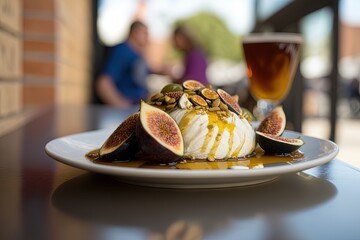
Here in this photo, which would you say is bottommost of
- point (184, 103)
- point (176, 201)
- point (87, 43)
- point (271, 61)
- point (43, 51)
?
point (176, 201)

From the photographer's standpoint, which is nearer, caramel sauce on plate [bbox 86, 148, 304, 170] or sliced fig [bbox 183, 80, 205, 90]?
caramel sauce on plate [bbox 86, 148, 304, 170]

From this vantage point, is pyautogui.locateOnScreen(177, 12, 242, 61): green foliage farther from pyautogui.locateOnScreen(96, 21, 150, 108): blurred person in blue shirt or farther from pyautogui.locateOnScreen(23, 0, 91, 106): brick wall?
pyautogui.locateOnScreen(23, 0, 91, 106): brick wall

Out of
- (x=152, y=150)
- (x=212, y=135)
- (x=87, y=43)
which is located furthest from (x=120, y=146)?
(x=87, y=43)

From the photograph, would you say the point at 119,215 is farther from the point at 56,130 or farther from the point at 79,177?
the point at 56,130

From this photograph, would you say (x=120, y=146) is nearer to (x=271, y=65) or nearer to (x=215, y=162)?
(x=215, y=162)

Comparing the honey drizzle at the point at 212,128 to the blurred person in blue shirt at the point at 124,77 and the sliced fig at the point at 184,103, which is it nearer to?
the sliced fig at the point at 184,103

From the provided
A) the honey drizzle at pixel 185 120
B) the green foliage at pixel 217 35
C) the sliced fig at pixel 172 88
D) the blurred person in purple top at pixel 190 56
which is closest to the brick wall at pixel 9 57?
the sliced fig at pixel 172 88

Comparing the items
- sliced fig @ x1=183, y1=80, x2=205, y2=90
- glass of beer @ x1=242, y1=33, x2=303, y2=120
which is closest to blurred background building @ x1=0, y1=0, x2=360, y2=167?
glass of beer @ x1=242, y1=33, x2=303, y2=120
